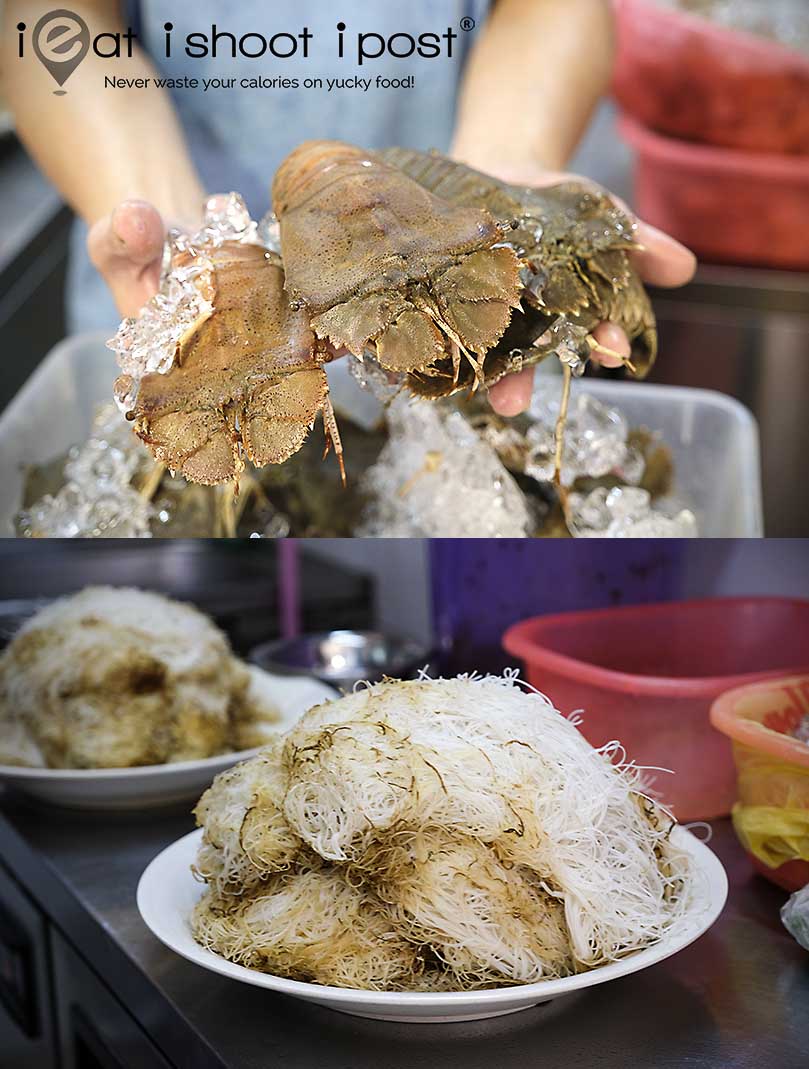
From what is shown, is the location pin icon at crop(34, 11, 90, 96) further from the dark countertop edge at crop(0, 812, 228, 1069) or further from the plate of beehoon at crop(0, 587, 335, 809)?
the dark countertop edge at crop(0, 812, 228, 1069)

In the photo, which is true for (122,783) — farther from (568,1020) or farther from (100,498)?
(568,1020)

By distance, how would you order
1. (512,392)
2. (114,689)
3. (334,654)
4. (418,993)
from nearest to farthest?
(418,993), (512,392), (114,689), (334,654)

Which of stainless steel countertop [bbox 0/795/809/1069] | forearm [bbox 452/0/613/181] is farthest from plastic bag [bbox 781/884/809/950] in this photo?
forearm [bbox 452/0/613/181]

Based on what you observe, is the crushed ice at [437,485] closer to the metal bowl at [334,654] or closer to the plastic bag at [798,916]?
the metal bowl at [334,654]

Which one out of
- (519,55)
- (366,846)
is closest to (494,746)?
(366,846)

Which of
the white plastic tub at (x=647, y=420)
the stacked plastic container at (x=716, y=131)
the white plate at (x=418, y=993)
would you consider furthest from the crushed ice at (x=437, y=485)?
the stacked plastic container at (x=716, y=131)

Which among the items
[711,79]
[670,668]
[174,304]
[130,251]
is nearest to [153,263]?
[130,251]
